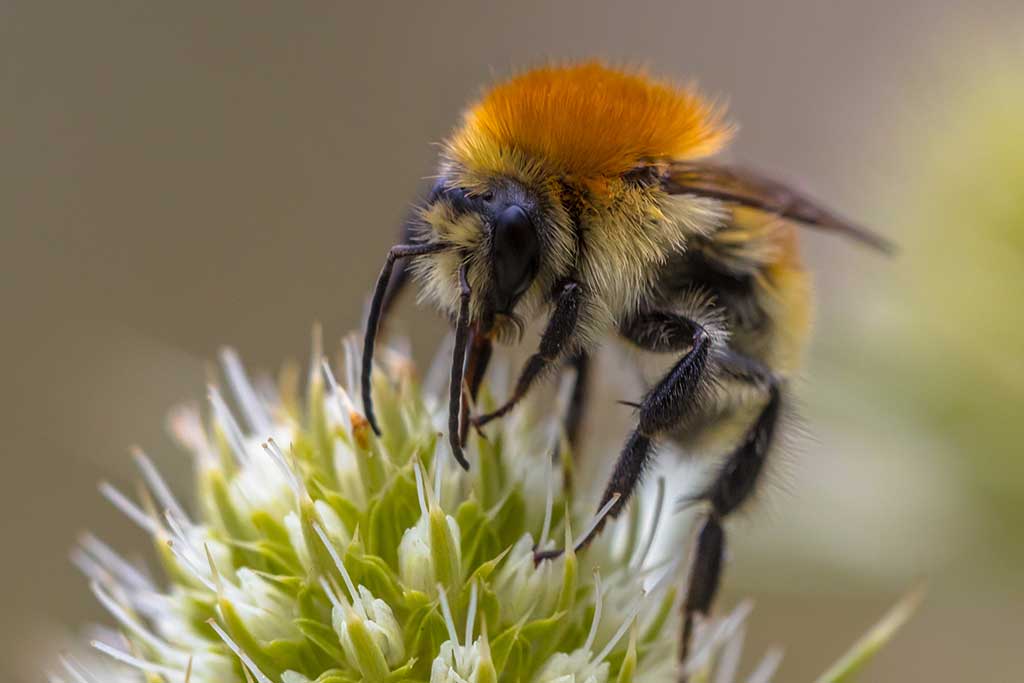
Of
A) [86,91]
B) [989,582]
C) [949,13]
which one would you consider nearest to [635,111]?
[989,582]

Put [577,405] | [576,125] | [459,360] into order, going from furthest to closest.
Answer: [577,405]
[576,125]
[459,360]

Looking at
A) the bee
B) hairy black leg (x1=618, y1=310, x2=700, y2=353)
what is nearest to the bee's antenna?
the bee

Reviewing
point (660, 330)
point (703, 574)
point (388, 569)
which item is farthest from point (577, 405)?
point (388, 569)

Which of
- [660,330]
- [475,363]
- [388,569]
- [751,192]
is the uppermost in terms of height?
[751,192]

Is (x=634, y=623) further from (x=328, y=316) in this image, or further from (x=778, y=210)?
(x=328, y=316)

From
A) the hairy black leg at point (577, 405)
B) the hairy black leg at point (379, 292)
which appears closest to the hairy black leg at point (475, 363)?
the hairy black leg at point (379, 292)

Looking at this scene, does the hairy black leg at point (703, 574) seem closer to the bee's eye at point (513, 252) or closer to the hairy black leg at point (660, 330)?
the hairy black leg at point (660, 330)

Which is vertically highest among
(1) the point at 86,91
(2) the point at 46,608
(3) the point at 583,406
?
Answer: (3) the point at 583,406

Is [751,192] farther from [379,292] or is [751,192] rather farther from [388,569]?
[388,569]
